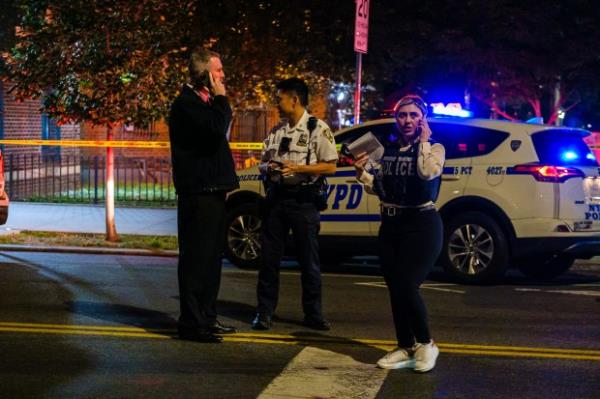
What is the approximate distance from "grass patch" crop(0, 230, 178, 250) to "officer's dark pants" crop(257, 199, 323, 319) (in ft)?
18.3

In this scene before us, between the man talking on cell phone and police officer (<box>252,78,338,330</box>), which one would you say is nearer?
the man talking on cell phone

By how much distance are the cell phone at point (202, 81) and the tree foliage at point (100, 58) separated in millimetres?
5942

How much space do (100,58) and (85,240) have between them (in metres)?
2.51

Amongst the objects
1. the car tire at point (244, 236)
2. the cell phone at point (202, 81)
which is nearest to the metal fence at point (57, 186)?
the car tire at point (244, 236)

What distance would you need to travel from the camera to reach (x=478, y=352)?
717 cm

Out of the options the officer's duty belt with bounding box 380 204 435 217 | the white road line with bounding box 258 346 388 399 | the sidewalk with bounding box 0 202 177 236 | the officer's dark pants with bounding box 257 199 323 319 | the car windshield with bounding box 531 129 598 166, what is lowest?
the sidewalk with bounding box 0 202 177 236

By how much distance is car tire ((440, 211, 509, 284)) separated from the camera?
34.8 ft

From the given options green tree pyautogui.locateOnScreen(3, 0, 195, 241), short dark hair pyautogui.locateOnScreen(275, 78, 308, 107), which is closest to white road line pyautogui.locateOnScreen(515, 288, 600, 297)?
short dark hair pyautogui.locateOnScreen(275, 78, 308, 107)

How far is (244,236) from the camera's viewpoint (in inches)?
458

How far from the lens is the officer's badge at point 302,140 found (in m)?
7.84

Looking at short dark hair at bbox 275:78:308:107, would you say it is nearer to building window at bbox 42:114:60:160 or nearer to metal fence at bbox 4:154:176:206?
metal fence at bbox 4:154:176:206

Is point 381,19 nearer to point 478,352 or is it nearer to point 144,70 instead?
point 144,70

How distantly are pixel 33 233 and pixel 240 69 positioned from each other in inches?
170

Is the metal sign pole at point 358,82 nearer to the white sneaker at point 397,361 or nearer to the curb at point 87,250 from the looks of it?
the curb at point 87,250
